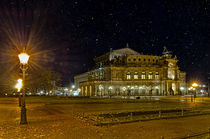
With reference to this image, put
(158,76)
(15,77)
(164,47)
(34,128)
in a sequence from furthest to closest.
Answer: (164,47)
(158,76)
(15,77)
(34,128)

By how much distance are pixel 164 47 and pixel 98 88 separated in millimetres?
42080

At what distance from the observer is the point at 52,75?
7656 cm

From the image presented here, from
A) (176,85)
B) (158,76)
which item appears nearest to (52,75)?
(158,76)

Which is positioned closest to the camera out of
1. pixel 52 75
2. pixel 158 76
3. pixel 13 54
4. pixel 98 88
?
pixel 13 54

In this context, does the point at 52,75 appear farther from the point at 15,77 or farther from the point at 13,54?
the point at 13,54

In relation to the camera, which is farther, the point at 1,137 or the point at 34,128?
the point at 34,128

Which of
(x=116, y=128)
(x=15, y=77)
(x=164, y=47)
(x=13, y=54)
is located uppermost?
(x=164, y=47)

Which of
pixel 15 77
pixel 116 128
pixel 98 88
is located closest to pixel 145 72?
pixel 98 88

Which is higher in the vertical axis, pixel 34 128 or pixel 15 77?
pixel 15 77

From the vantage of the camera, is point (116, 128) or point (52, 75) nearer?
point (116, 128)

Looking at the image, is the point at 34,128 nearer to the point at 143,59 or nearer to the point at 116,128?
the point at 116,128

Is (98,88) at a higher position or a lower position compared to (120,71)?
lower

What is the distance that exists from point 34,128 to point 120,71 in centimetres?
7459

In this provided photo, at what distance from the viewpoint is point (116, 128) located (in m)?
14.3
